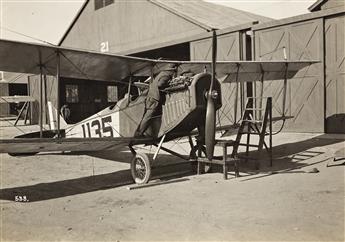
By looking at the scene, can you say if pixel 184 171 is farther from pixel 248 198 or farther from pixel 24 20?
pixel 24 20

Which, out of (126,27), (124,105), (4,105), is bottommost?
(124,105)

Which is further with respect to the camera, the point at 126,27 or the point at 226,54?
the point at 126,27

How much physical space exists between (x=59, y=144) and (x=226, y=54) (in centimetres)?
1072

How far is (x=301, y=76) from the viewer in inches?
549

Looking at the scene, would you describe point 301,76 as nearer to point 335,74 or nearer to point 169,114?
point 335,74

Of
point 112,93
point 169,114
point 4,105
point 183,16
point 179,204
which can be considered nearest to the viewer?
point 179,204

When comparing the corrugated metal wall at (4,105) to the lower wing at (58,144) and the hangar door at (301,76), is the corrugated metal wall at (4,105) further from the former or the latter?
the lower wing at (58,144)

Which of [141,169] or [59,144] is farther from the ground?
[59,144]

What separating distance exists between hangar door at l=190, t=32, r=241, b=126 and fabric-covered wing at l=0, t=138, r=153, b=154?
8074mm

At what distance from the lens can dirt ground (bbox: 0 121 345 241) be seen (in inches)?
174

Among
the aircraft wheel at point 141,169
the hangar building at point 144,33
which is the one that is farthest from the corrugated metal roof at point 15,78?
the aircraft wheel at point 141,169

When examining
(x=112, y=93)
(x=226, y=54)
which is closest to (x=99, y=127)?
(x=226, y=54)

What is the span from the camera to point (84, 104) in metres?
29.9

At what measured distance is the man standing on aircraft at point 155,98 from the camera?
7.79m
